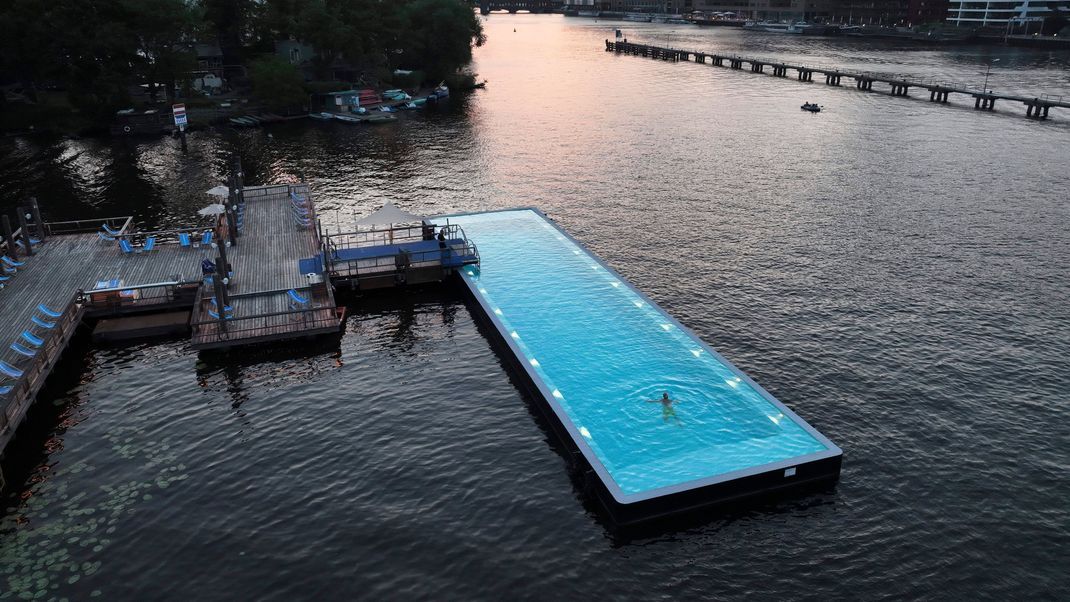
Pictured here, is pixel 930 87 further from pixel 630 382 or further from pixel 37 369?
pixel 37 369

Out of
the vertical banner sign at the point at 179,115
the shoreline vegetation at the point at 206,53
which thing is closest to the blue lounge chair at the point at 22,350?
the vertical banner sign at the point at 179,115

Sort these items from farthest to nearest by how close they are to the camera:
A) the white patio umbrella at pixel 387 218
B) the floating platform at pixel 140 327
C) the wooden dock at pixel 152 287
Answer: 1. the white patio umbrella at pixel 387 218
2. the floating platform at pixel 140 327
3. the wooden dock at pixel 152 287

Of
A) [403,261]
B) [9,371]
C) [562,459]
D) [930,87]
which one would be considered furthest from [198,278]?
[930,87]


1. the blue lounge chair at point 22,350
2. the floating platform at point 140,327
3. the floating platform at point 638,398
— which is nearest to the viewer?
the floating platform at point 638,398

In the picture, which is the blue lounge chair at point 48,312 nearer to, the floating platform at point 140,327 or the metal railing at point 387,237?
the floating platform at point 140,327

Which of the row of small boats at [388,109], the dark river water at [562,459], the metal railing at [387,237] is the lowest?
the dark river water at [562,459]

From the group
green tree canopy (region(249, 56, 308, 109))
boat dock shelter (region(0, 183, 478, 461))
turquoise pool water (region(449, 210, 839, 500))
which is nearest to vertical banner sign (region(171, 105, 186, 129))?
green tree canopy (region(249, 56, 308, 109))

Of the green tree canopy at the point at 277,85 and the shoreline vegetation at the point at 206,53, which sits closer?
the shoreline vegetation at the point at 206,53

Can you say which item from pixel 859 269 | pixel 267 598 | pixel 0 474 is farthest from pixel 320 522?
pixel 859 269
